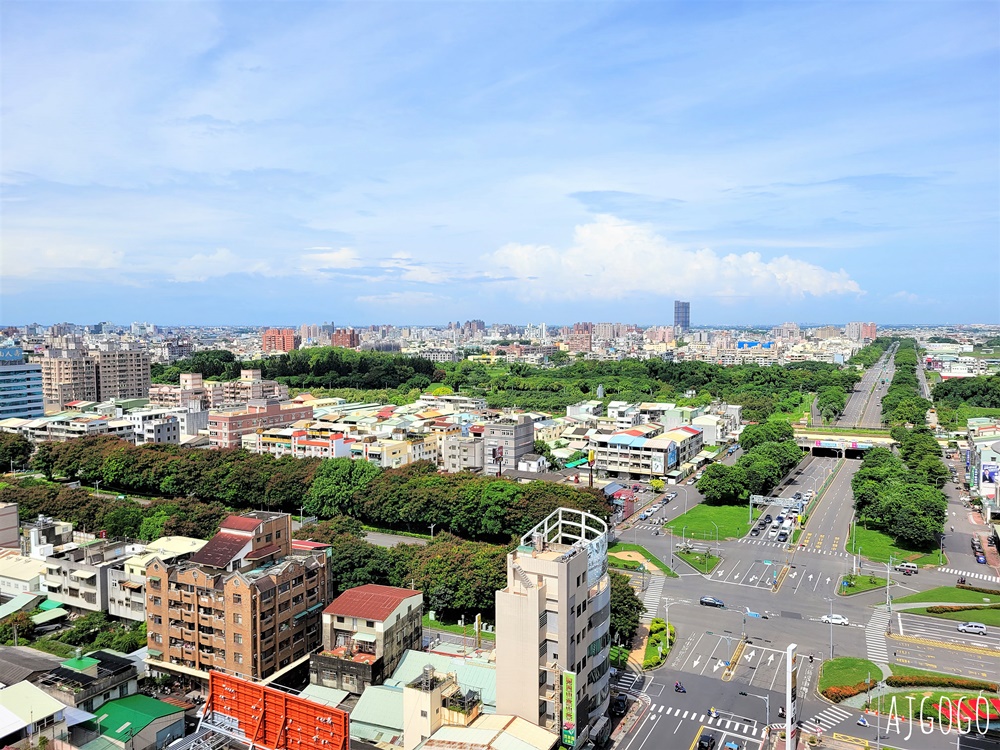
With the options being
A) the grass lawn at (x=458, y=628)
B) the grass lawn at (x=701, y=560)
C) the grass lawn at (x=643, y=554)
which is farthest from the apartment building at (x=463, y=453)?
the grass lawn at (x=458, y=628)

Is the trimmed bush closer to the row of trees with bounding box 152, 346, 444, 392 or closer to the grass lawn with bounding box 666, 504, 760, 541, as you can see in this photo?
the grass lawn with bounding box 666, 504, 760, 541

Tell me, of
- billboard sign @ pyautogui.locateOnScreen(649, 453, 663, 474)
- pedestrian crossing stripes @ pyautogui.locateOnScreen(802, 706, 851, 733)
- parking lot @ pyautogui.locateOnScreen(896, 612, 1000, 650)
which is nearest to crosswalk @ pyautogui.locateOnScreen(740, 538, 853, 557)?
parking lot @ pyautogui.locateOnScreen(896, 612, 1000, 650)

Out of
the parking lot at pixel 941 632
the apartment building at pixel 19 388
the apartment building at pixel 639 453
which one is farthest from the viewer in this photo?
the apartment building at pixel 19 388

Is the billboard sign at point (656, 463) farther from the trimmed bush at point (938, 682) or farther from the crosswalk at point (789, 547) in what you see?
the trimmed bush at point (938, 682)

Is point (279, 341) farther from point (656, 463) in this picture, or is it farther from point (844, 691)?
point (844, 691)

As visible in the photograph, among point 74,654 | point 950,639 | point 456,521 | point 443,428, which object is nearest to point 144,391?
point 443,428

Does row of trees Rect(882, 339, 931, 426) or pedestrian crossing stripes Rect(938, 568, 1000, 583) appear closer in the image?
pedestrian crossing stripes Rect(938, 568, 1000, 583)

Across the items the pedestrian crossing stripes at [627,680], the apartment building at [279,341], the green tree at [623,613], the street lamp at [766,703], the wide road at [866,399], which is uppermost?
the apartment building at [279,341]
